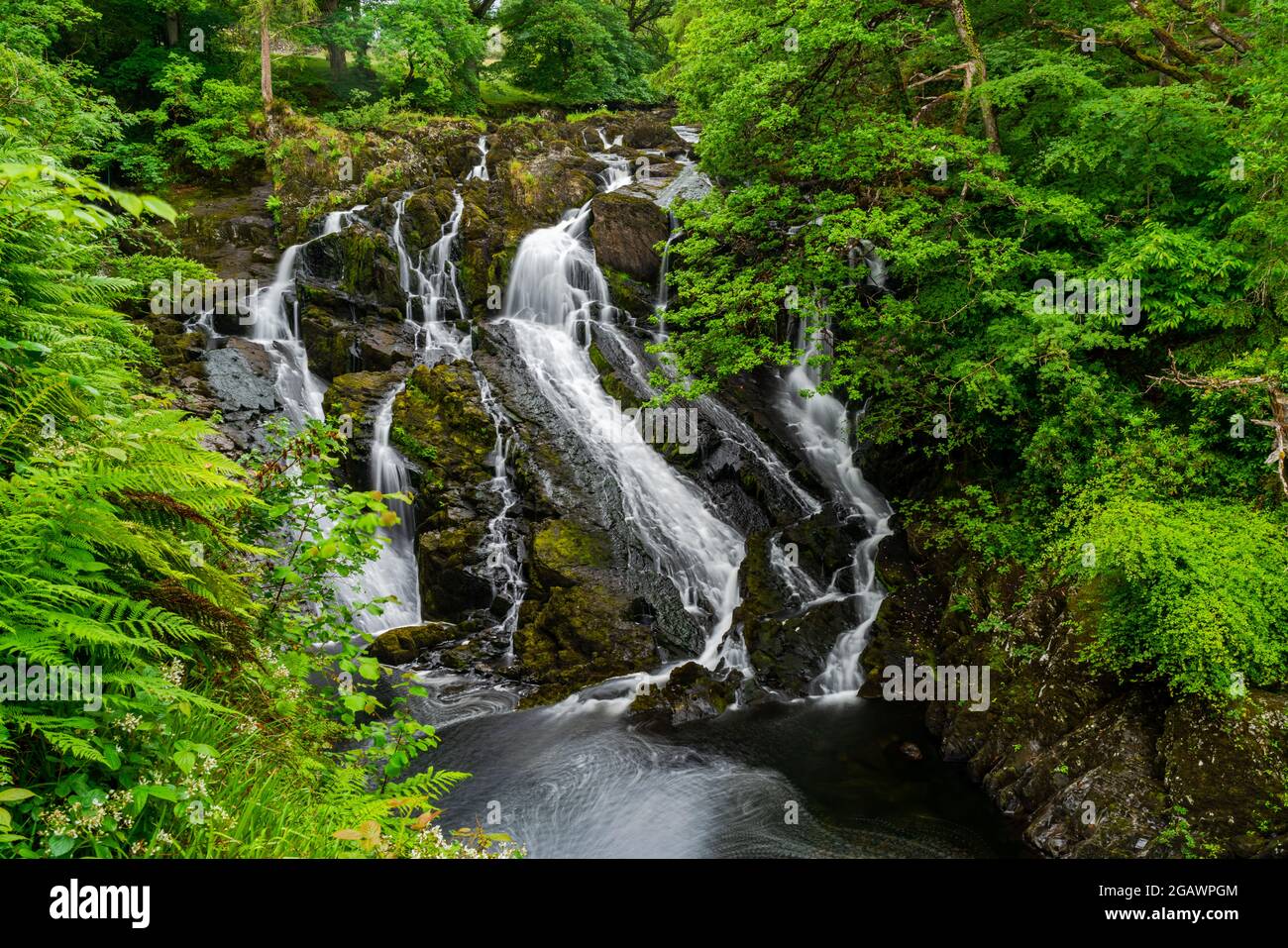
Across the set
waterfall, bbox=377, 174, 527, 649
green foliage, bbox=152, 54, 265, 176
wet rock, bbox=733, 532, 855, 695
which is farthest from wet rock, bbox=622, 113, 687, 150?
wet rock, bbox=733, 532, 855, 695

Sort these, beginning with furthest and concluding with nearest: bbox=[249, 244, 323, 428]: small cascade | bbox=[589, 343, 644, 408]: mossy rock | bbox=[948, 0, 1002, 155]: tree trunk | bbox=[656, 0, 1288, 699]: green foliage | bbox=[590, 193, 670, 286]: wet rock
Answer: bbox=[590, 193, 670, 286]: wet rock
bbox=[589, 343, 644, 408]: mossy rock
bbox=[249, 244, 323, 428]: small cascade
bbox=[948, 0, 1002, 155]: tree trunk
bbox=[656, 0, 1288, 699]: green foliage

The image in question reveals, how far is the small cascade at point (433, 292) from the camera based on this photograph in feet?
55.5

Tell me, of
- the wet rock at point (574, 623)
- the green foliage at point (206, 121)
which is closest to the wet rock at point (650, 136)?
the green foliage at point (206, 121)

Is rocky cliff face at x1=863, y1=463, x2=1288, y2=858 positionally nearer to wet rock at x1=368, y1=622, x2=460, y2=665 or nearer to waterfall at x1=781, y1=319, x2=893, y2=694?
waterfall at x1=781, y1=319, x2=893, y2=694

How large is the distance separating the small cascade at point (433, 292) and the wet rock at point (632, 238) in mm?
3908

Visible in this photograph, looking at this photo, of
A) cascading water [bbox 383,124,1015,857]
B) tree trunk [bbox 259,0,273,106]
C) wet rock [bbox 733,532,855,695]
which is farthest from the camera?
tree trunk [bbox 259,0,273,106]

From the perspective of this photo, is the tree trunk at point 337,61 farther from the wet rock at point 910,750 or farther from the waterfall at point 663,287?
the wet rock at point 910,750

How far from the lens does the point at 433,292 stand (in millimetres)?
17766

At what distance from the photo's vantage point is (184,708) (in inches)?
112

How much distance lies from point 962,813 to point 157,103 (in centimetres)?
2897

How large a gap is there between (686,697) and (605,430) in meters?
6.28

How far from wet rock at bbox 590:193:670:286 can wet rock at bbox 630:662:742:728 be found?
35.1 ft

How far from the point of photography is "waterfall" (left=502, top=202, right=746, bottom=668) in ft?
42.7
